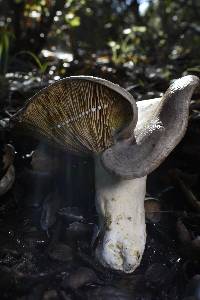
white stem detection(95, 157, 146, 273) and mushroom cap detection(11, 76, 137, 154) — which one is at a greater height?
mushroom cap detection(11, 76, 137, 154)

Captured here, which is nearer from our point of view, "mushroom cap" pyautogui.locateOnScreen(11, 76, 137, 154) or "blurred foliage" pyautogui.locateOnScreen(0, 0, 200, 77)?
"mushroom cap" pyautogui.locateOnScreen(11, 76, 137, 154)

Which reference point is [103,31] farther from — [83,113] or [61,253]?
[61,253]

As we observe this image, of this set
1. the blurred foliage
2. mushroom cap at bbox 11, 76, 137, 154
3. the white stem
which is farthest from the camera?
the blurred foliage

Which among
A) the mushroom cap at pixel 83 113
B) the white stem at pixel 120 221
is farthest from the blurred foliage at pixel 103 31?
the white stem at pixel 120 221

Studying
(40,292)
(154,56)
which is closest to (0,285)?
(40,292)

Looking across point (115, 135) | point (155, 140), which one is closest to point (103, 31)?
point (115, 135)

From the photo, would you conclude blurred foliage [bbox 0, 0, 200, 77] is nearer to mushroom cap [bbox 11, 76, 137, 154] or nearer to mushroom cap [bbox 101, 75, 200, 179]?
mushroom cap [bbox 11, 76, 137, 154]

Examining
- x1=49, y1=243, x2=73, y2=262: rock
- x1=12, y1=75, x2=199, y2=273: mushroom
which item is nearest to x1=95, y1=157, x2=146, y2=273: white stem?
x1=12, y1=75, x2=199, y2=273: mushroom

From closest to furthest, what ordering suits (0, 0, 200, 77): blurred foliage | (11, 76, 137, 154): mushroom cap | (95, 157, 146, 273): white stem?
(11, 76, 137, 154): mushroom cap, (95, 157, 146, 273): white stem, (0, 0, 200, 77): blurred foliage
